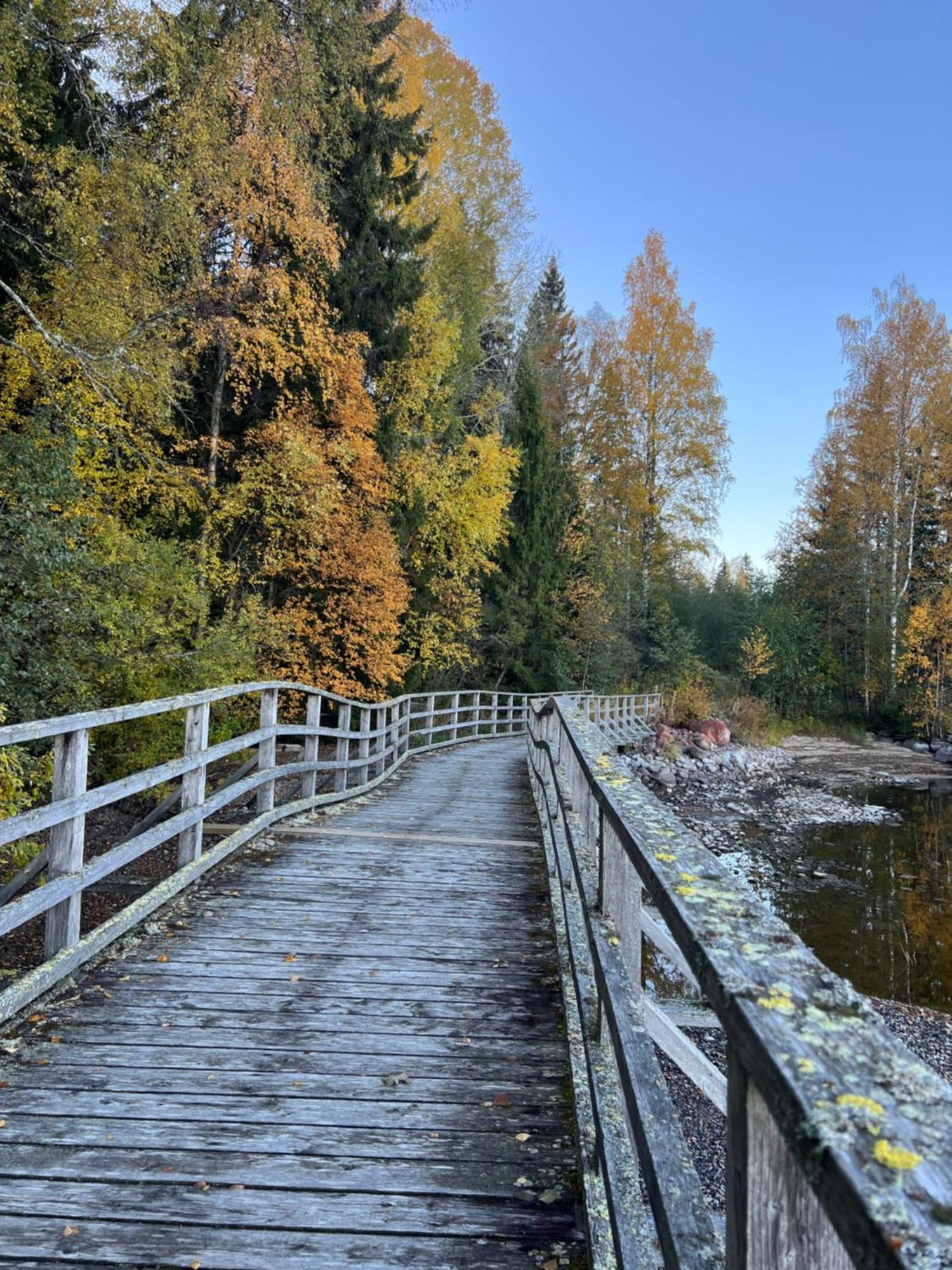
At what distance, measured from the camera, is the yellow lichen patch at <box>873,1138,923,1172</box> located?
590mm

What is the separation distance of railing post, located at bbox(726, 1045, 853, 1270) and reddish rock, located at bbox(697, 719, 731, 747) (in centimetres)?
2318

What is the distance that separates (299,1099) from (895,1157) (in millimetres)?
2514

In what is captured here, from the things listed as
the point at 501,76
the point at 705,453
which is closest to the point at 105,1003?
the point at 501,76

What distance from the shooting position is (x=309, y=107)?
9.65 metres

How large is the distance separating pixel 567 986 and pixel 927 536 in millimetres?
32827

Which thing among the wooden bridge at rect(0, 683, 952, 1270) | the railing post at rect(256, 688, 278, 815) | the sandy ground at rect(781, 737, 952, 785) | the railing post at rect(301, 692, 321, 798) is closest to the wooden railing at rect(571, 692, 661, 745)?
the sandy ground at rect(781, 737, 952, 785)

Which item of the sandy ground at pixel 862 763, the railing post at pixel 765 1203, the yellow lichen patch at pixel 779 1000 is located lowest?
the sandy ground at pixel 862 763

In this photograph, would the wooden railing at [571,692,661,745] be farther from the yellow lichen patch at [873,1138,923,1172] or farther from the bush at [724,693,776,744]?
the yellow lichen patch at [873,1138,923,1172]

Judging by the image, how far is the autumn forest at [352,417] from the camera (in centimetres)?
829

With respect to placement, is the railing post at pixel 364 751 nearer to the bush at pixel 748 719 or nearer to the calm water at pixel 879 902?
the calm water at pixel 879 902

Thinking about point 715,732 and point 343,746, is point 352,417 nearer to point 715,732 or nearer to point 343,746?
point 343,746

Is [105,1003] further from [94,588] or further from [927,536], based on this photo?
[927,536]

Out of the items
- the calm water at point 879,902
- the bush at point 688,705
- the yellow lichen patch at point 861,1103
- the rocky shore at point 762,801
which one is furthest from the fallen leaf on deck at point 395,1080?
the bush at point 688,705

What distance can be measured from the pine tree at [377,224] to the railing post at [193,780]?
1203 centimetres
